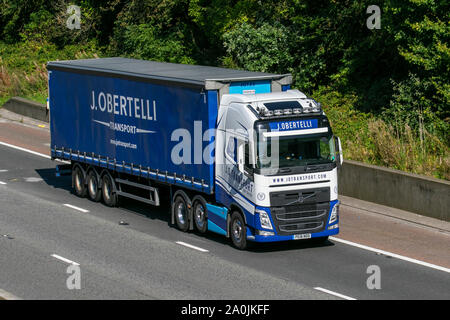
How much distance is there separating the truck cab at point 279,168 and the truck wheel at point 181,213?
2.11 meters

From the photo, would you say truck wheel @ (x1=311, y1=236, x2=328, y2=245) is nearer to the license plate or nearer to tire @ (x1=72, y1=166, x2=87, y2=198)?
the license plate

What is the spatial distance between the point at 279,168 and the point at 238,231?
1.93 meters

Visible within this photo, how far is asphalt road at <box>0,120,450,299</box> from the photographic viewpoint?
1747 centimetres

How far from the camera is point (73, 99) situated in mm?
26469

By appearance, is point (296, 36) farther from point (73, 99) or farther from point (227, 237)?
point (227, 237)

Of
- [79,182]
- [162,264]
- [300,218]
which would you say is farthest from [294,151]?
[79,182]

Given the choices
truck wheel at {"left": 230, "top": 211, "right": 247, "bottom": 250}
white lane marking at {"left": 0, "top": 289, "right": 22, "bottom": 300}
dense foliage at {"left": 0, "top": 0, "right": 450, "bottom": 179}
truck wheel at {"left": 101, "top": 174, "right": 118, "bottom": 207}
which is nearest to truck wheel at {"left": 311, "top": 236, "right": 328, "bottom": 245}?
truck wheel at {"left": 230, "top": 211, "right": 247, "bottom": 250}

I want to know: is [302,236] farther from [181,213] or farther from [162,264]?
[181,213]

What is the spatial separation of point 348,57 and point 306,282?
16977mm

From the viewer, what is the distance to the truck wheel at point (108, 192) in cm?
2542

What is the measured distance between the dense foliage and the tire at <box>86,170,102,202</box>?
24.2 feet

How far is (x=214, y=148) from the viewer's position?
21.2 meters
